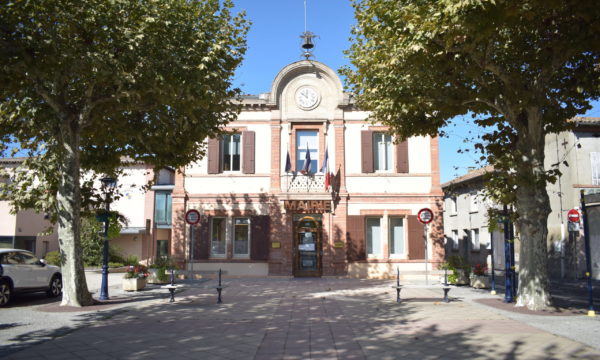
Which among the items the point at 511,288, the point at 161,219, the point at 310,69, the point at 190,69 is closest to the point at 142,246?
the point at 161,219

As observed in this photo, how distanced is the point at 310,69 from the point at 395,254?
947 cm

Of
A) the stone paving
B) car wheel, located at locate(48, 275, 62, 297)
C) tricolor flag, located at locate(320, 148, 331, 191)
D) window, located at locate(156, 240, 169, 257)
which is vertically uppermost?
tricolor flag, located at locate(320, 148, 331, 191)

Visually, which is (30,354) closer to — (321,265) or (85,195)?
(85,195)

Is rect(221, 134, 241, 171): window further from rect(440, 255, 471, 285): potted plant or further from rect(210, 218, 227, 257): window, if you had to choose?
rect(440, 255, 471, 285): potted plant

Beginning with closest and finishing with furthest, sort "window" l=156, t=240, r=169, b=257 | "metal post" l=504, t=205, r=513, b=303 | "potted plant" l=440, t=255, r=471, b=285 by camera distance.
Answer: "metal post" l=504, t=205, r=513, b=303 → "potted plant" l=440, t=255, r=471, b=285 → "window" l=156, t=240, r=169, b=257

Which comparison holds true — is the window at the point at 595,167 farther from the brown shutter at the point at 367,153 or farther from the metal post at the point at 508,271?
the metal post at the point at 508,271

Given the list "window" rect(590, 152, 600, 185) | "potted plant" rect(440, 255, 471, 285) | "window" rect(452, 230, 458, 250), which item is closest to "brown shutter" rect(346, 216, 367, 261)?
"potted plant" rect(440, 255, 471, 285)

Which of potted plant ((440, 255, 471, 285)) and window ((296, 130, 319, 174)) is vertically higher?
window ((296, 130, 319, 174))

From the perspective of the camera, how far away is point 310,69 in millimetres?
21906

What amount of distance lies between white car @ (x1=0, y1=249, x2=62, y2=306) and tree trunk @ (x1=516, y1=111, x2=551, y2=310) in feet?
44.2

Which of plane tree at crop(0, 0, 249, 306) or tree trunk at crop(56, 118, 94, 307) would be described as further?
tree trunk at crop(56, 118, 94, 307)

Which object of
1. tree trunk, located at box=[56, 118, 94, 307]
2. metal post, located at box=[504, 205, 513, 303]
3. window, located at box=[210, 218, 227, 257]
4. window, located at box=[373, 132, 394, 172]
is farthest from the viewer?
window, located at box=[373, 132, 394, 172]

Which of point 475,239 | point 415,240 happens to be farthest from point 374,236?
point 475,239

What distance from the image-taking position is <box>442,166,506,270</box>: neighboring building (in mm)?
29000
